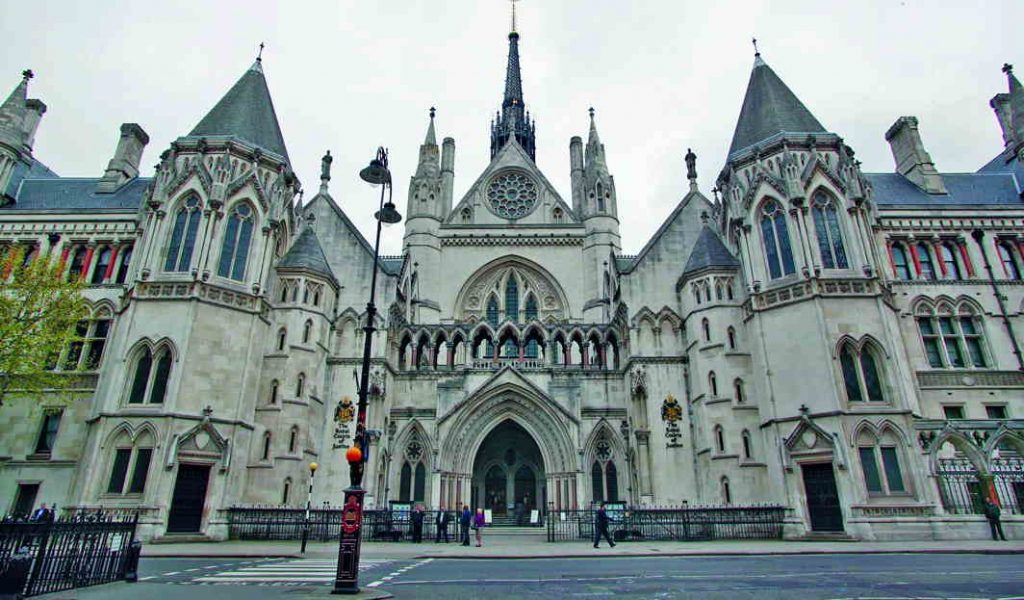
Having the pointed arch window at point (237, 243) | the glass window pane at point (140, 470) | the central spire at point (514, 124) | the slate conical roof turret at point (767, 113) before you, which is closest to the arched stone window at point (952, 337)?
the slate conical roof turret at point (767, 113)

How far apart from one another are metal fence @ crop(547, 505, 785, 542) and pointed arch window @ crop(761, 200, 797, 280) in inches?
375

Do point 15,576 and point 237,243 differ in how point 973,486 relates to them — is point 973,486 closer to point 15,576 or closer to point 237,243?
point 15,576

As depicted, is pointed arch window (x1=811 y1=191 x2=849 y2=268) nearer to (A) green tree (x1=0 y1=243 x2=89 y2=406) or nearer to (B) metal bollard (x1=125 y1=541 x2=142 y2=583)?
(B) metal bollard (x1=125 y1=541 x2=142 y2=583)

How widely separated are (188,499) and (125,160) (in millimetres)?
21567

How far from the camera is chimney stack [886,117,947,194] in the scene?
29766 millimetres

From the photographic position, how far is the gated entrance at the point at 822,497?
1978 centimetres

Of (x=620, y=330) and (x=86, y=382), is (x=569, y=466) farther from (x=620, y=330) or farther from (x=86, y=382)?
(x=86, y=382)

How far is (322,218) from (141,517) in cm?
1647

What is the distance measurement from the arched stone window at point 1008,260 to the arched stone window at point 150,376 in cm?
3669

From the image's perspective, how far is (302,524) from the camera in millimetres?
21188

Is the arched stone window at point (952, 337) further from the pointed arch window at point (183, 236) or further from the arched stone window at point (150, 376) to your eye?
the pointed arch window at point (183, 236)

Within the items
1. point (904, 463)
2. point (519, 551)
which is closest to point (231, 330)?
point (519, 551)

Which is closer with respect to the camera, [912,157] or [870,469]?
[870,469]

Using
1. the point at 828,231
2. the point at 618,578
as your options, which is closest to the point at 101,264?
the point at 618,578
